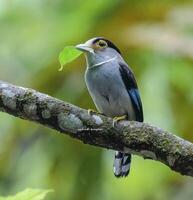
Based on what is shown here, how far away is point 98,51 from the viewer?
425 centimetres

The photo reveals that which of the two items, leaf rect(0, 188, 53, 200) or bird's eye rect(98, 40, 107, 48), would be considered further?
bird's eye rect(98, 40, 107, 48)

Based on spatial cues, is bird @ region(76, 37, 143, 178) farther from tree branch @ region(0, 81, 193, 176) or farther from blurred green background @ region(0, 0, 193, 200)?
blurred green background @ region(0, 0, 193, 200)

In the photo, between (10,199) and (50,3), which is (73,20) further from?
(10,199)

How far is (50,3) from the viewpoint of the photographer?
6852 millimetres

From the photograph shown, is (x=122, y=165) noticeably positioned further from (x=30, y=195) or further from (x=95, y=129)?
(x=30, y=195)

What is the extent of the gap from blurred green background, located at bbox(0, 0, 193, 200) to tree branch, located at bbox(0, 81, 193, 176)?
71.4 inches

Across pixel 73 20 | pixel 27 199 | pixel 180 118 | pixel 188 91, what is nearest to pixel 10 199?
pixel 27 199

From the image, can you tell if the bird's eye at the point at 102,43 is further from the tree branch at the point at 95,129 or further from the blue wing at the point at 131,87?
the tree branch at the point at 95,129

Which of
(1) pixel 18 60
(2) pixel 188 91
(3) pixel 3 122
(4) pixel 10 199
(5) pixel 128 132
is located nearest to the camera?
(4) pixel 10 199

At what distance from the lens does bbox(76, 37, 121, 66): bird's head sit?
4.19 metres

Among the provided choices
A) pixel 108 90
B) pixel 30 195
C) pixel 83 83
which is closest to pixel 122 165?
pixel 108 90

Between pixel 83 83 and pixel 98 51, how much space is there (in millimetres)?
1427

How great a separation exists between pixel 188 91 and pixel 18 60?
6.39 ft

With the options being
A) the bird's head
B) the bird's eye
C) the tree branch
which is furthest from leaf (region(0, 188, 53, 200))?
the bird's eye
